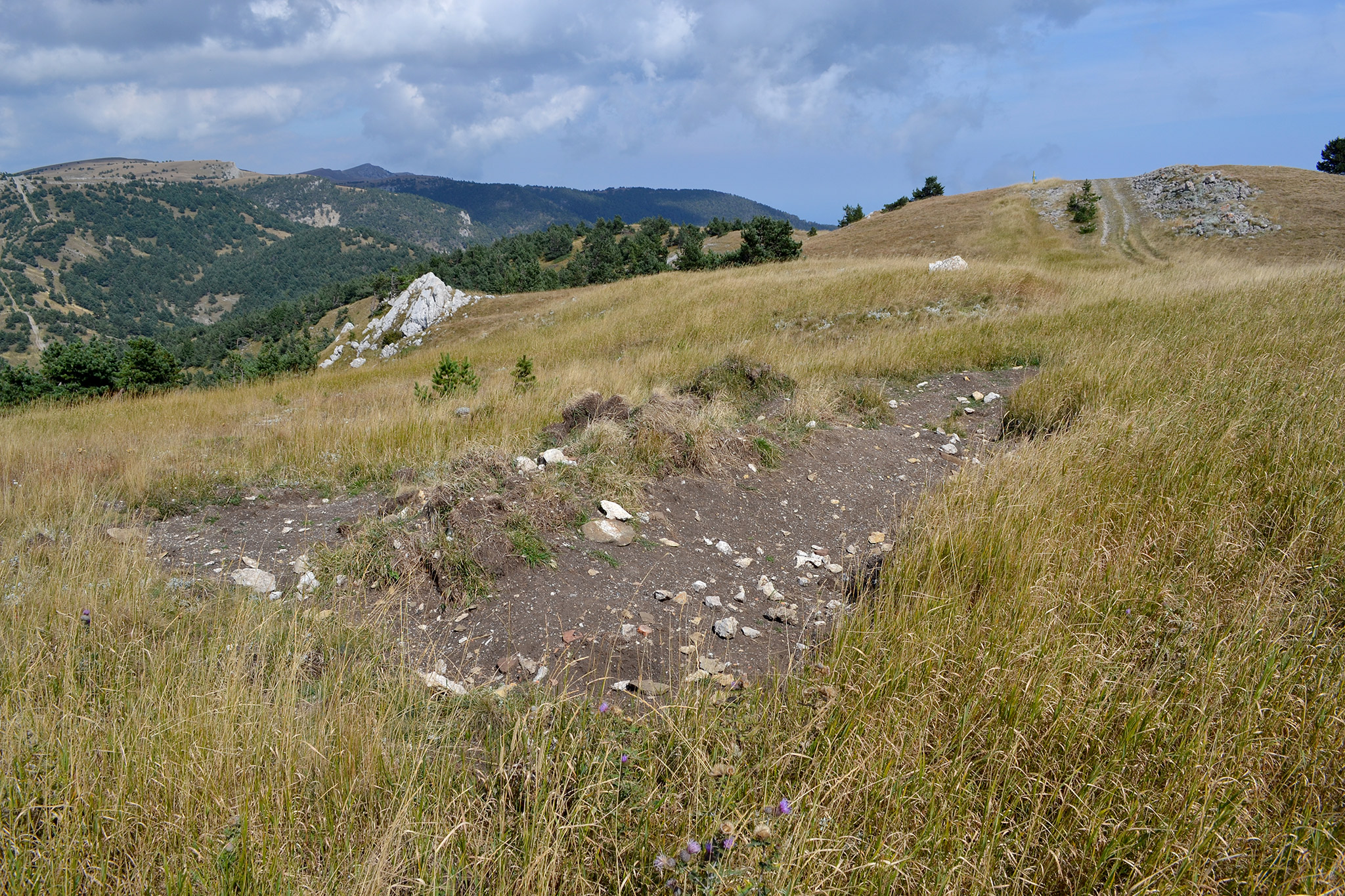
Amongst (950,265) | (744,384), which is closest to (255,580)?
(744,384)

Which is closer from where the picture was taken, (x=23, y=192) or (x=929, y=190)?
(x=929, y=190)

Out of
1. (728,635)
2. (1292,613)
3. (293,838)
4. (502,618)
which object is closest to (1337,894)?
(1292,613)

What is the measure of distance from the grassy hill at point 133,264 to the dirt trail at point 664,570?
15623 centimetres

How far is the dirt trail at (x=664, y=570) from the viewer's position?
3.08 metres

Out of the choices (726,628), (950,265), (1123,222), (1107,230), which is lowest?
(726,628)

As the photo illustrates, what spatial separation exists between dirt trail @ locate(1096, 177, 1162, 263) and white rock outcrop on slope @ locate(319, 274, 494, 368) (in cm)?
2991

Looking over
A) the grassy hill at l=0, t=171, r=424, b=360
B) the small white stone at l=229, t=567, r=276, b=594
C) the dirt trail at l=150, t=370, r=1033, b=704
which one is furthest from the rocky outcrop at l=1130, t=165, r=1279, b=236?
the grassy hill at l=0, t=171, r=424, b=360

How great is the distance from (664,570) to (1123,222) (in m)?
36.6

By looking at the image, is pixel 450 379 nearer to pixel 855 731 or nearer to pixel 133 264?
pixel 855 731

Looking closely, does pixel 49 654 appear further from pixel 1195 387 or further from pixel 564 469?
pixel 1195 387

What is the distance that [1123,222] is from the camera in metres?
30.0

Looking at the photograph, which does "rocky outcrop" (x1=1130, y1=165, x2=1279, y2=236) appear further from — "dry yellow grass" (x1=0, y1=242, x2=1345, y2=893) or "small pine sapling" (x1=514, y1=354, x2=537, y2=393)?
"small pine sapling" (x1=514, y1=354, x2=537, y2=393)

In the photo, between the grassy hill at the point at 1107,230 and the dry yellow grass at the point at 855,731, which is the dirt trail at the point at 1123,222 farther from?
the dry yellow grass at the point at 855,731

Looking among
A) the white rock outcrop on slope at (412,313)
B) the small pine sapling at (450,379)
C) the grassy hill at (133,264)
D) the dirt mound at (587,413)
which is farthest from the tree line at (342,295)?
the grassy hill at (133,264)
